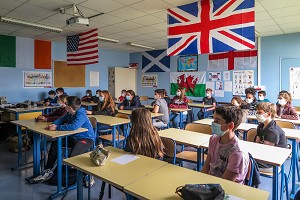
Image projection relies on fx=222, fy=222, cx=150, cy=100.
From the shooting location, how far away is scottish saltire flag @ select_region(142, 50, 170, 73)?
9.85 meters

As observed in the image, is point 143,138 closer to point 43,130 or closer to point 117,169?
point 117,169

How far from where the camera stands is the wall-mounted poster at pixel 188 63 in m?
8.97

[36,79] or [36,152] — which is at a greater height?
[36,79]

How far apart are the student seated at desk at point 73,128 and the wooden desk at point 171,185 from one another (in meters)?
1.86

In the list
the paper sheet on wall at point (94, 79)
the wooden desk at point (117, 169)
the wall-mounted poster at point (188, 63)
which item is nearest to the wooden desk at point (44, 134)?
the wooden desk at point (117, 169)

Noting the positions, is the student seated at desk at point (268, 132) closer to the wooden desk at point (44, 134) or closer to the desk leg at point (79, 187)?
the desk leg at point (79, 187)

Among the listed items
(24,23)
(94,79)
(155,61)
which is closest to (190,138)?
(24,23)

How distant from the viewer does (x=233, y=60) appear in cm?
786

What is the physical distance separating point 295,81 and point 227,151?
6109 mm

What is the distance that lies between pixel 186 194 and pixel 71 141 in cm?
288

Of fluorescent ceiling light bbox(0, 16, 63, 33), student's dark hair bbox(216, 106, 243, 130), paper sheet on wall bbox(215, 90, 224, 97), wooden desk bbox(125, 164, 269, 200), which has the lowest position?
wooden desk bbox(125, 164, 269, 200)

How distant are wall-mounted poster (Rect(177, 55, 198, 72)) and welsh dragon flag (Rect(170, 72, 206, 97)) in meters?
0.17

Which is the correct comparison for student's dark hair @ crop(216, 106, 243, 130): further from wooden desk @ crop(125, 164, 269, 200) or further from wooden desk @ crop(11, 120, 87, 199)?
wooden desk @ crop(11, 120, 87, 199)

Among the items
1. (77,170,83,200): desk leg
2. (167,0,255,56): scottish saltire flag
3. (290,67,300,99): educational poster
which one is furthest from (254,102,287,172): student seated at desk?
(290,67,300,99): educational poster
